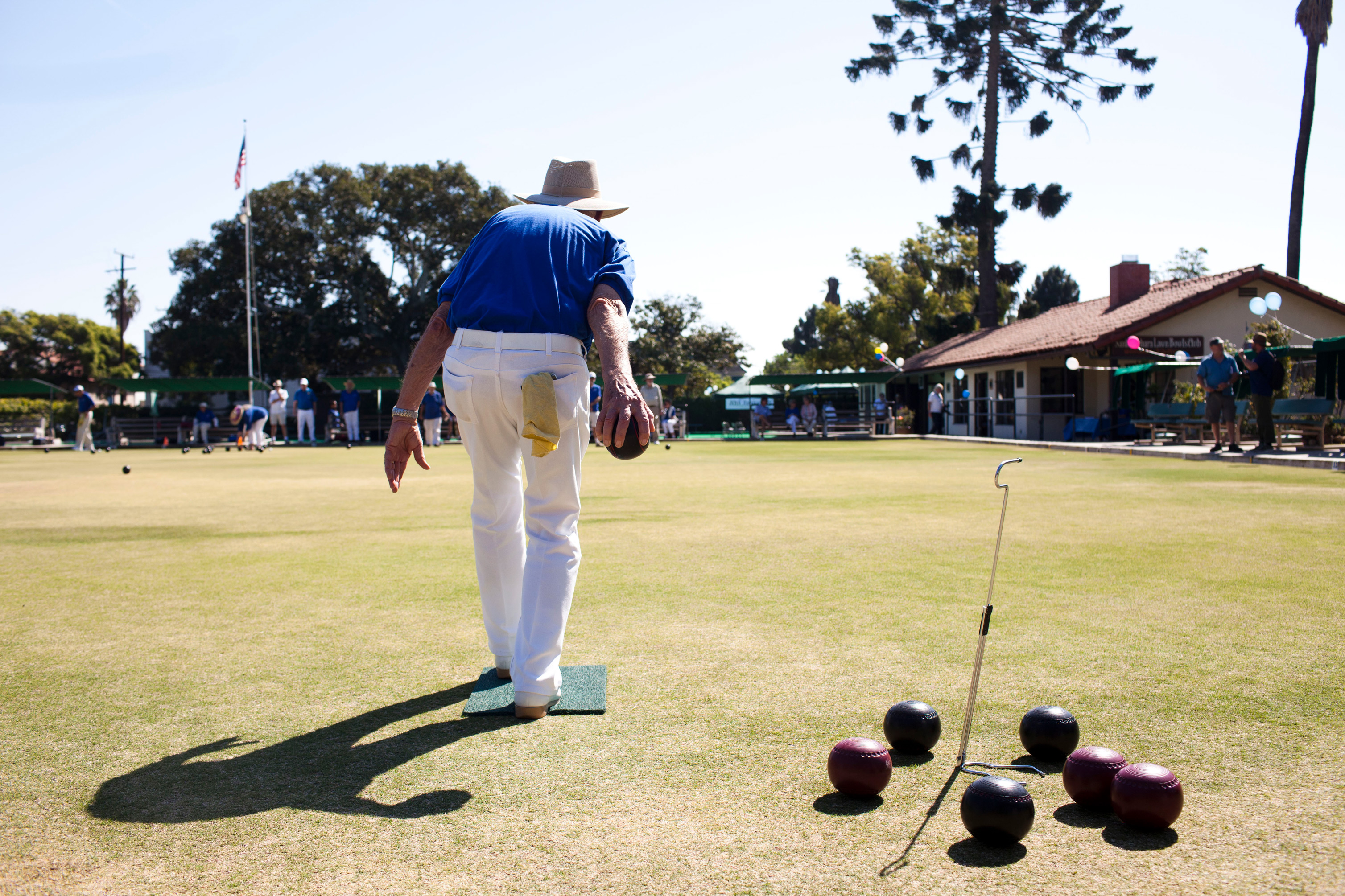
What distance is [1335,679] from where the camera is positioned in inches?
143

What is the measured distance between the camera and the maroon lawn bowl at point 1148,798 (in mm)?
2316

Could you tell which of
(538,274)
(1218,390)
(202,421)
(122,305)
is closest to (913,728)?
(538,274)

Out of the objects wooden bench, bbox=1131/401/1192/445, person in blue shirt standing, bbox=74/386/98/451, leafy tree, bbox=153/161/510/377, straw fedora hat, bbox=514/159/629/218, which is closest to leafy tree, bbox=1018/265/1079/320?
leafy tree, bbox=153/161/510/377

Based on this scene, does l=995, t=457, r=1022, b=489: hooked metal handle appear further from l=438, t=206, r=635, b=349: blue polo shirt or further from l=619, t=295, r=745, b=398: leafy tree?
l=619, t=295, r=745, b=398: leafy tree

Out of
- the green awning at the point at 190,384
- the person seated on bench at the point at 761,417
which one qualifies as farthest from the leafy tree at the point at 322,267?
the person seated on bench at the point at 761,417

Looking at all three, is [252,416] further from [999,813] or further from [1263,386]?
[999,813]

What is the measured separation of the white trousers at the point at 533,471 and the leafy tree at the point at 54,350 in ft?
261

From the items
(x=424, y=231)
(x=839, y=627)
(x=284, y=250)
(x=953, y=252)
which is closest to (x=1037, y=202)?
(x=953, y=252)

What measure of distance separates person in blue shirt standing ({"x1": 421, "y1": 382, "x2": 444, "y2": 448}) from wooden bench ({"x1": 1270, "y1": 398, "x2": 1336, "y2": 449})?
20.2 meters

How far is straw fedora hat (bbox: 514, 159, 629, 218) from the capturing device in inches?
151

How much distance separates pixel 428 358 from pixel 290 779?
5.28ft

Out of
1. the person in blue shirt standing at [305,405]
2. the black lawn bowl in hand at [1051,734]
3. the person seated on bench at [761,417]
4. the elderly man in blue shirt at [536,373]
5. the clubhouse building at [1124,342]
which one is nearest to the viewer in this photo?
the black lawn bowl in hand at [1051,734]

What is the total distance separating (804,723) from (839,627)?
140 centimetres

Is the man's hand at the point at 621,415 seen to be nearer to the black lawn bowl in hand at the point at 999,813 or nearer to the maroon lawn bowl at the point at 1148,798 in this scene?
the black lawn bowl in hand at the point at 999,813
